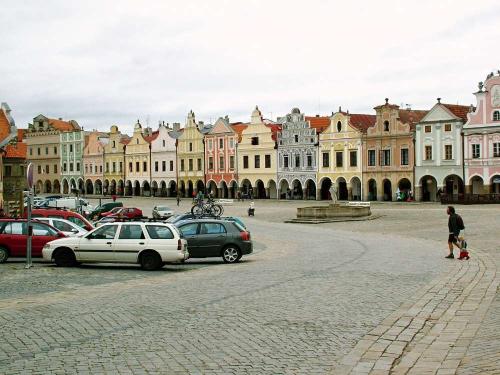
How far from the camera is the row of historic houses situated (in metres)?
62.0

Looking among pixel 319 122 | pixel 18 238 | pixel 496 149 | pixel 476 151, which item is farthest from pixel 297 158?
pixel 18 238

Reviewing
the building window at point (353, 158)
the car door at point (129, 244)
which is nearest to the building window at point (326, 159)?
the building window at point (353, 158)

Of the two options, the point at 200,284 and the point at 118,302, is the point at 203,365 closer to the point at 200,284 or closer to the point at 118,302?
the point at 118,302

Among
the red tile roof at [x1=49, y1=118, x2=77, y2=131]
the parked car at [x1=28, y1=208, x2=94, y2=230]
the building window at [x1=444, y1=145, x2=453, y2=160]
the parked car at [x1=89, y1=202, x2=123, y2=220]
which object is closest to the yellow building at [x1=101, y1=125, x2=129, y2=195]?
the red tile roof at [x1=49, y1=118, x2=77, y2=131]

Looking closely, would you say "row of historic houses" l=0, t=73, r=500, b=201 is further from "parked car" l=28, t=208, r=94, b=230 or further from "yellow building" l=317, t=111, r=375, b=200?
"parked car" l=28, t=208, r=94, b=230

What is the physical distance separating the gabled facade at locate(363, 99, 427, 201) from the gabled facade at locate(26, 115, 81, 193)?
59027 mm

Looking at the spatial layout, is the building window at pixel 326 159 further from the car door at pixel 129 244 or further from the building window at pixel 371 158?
the car door at pixel 129 244

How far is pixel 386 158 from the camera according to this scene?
68438mm

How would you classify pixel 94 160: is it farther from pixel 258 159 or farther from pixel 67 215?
pixel 67 215

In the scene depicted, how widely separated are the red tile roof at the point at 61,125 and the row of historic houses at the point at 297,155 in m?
0.67

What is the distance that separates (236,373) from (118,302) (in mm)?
5481

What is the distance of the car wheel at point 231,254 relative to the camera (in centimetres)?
2154

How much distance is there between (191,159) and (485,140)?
41.9m

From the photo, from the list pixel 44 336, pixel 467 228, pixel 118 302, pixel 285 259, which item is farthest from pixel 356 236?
pixel 44 336
